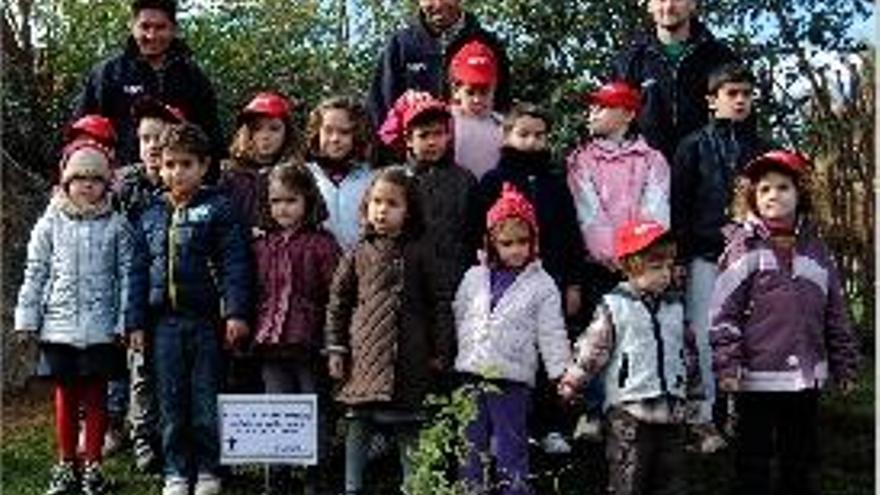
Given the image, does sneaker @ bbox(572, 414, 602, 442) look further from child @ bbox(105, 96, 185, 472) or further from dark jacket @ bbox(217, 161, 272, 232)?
child @ bbox(105, 96, 185, 472)

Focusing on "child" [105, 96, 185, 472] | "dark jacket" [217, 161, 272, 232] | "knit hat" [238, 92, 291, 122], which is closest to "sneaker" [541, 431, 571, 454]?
"dark jacket" [217, 161, 272, 232]

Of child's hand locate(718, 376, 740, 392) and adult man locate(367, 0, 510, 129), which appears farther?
adult man locate(367, 0, 510, 129)

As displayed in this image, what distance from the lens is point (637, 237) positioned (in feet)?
21.5

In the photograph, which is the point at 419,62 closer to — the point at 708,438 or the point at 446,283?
the point at 446,283

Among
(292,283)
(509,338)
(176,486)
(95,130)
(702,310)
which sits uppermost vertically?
(95,130)

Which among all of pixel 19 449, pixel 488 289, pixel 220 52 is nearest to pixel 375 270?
pixel 488 289

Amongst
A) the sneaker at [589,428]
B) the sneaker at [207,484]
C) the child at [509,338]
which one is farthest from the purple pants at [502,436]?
the sneaker at [207,484]

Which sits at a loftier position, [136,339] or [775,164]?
[775,164]

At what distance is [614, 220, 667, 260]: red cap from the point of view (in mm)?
6523

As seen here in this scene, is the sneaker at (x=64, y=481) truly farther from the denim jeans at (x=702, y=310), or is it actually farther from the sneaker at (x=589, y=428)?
the denim jeans at (x=702, y=310)

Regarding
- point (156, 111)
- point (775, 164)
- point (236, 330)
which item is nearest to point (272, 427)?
point (236, 330)

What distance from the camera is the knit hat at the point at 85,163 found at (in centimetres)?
715

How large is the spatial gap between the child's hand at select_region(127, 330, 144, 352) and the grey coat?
0.34 feet

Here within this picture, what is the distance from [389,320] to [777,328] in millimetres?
1614
